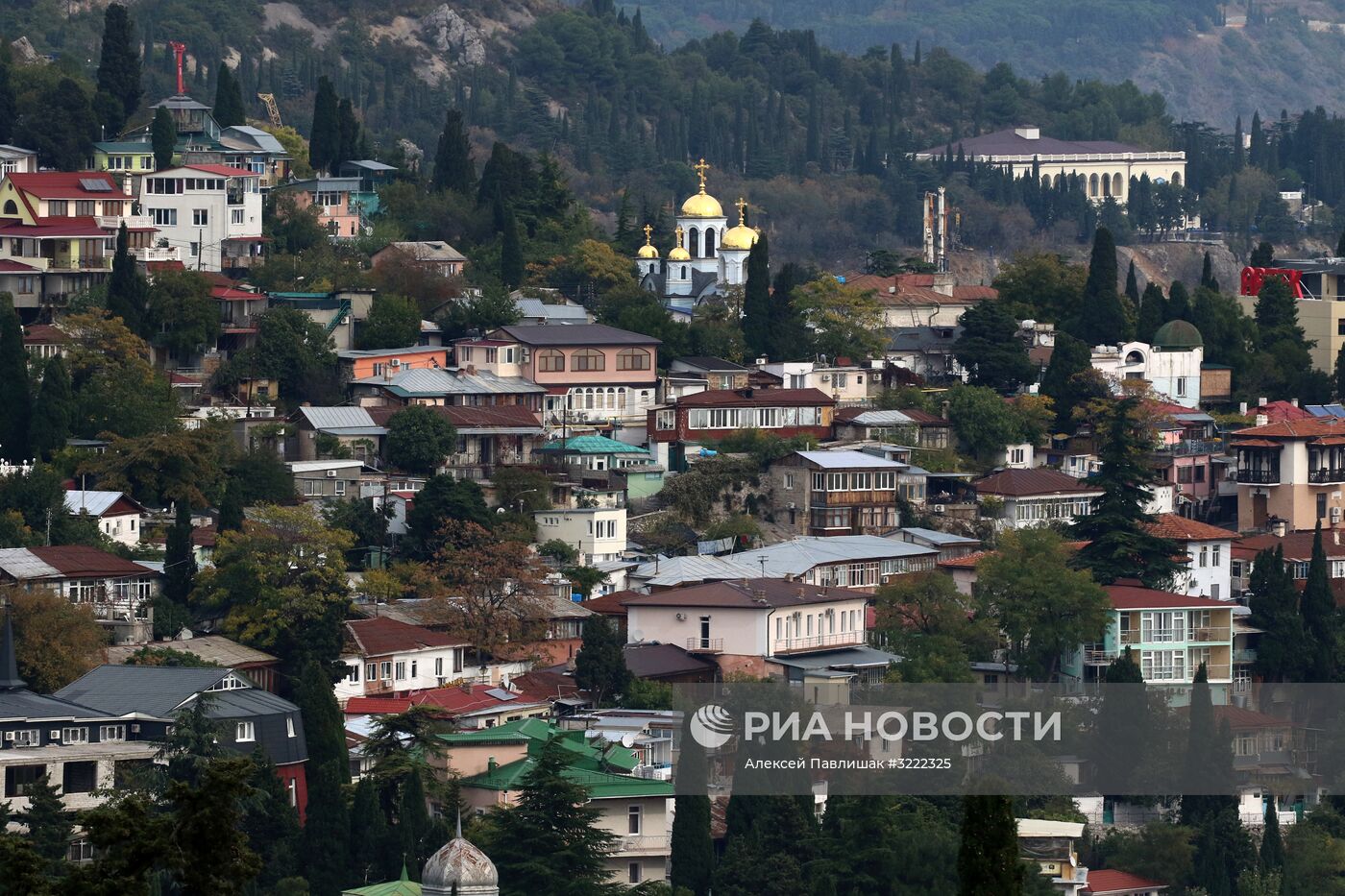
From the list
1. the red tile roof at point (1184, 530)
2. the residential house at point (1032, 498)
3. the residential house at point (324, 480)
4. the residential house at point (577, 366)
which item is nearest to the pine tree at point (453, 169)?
the residential house at point (577, 366)

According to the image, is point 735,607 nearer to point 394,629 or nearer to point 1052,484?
point 394,629

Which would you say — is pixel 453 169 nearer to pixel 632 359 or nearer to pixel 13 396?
pixel 632 359

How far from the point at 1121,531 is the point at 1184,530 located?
3400mm

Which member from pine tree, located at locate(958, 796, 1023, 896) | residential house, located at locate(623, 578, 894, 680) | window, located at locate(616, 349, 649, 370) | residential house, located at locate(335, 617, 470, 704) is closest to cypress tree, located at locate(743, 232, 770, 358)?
window, located at locate(616, 349, 649, 370)

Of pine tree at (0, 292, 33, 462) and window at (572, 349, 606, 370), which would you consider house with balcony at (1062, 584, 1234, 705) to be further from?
pine tree at (0, 292, 33, 462)

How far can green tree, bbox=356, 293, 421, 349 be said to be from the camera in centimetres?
9800

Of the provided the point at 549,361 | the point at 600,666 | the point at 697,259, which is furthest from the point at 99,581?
the point at 697,259

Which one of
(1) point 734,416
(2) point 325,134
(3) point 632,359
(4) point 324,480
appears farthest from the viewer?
(2) point 325,134

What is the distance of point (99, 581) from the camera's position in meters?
78.1

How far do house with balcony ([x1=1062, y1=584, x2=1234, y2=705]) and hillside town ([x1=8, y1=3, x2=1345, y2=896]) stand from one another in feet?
0.35

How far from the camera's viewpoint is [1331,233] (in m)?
195

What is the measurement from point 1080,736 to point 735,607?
7945 mm

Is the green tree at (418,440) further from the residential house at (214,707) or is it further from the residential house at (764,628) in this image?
the residential house at (214,707)

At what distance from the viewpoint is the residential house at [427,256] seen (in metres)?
104
